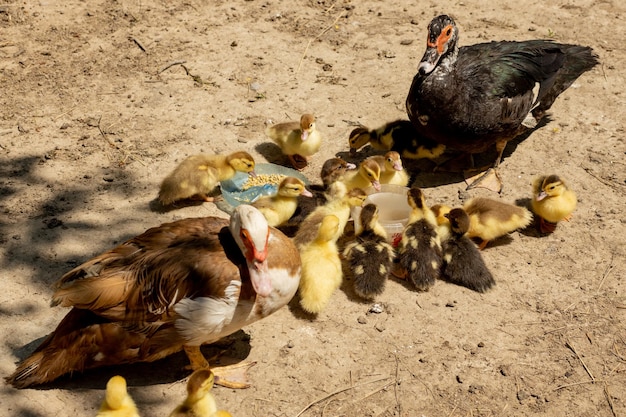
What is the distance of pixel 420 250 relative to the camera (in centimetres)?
506

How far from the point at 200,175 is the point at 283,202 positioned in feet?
2.48

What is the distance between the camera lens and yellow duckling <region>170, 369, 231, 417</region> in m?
3.61

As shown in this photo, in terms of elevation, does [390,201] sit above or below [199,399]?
below

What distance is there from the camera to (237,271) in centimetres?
406

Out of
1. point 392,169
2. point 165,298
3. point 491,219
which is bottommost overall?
point 392,169

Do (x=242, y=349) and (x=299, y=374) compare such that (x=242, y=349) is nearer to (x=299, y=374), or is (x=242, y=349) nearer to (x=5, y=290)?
(x=299, y=374)

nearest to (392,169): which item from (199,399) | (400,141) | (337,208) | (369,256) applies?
(400,141)

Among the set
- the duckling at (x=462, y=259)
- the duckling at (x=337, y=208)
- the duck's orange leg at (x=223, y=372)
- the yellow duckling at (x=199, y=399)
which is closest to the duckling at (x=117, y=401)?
the yellow duckling at (x=199, y=399)

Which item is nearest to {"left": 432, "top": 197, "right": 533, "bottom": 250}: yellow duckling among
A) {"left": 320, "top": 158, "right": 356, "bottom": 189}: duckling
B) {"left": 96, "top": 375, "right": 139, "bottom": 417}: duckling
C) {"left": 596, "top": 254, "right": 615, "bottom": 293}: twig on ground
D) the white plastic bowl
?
the white plastic bowl

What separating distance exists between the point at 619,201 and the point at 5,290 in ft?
16.5

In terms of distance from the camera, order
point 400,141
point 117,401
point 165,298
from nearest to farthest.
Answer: point 117,401 → point 165,298 → point 400,141

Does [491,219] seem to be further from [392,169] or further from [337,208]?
[337,208]

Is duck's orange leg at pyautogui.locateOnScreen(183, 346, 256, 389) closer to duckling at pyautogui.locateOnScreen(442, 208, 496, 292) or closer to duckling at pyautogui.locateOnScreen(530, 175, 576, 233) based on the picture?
duckling at pyautogui.locateOnScreen(442, 208, 496, 292)

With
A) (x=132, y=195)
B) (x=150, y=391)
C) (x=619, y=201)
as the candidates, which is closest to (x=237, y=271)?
(x=150, y=391)
